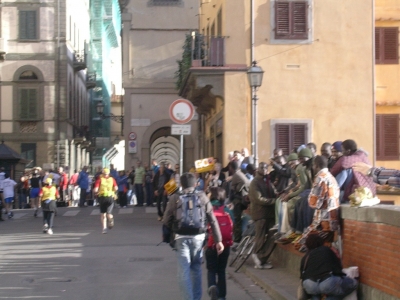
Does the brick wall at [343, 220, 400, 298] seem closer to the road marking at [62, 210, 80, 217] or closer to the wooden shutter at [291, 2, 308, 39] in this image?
the wooden shutter at [291, 2, 308, 39]

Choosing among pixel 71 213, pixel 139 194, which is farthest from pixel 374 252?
pixel 139 194

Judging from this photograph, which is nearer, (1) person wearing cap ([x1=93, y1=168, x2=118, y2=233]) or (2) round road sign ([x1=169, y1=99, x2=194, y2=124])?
(2) round road sign ([x1=169, y1=99, x2=194, y2=124])

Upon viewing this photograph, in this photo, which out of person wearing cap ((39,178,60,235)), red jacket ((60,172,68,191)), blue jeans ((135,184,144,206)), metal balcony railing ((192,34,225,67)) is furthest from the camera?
red jacket ((60,172,68,191))

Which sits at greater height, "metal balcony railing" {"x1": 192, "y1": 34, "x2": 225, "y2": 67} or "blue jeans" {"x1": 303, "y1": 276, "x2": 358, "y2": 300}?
"metal balcony railing" {"x1": 192, "y1": 34, "x2": 225, "y2": 67}

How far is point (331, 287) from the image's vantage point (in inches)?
384

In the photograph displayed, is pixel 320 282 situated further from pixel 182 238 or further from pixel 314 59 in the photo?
pixel 314 59

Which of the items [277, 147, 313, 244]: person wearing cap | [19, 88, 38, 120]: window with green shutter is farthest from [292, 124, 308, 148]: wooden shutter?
[19, 88, 38, 120]: window with green shutter

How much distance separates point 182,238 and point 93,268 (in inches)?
213

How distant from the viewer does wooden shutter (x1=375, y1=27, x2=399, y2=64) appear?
26047mm

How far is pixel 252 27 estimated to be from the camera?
25.8 m

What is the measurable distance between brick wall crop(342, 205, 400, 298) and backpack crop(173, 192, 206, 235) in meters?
1.78

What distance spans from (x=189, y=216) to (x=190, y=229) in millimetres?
162

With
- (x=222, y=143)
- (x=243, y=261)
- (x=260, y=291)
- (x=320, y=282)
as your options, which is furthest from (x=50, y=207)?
(x=320, y=282)

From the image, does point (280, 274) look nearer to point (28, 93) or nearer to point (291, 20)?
point (291, 20)
